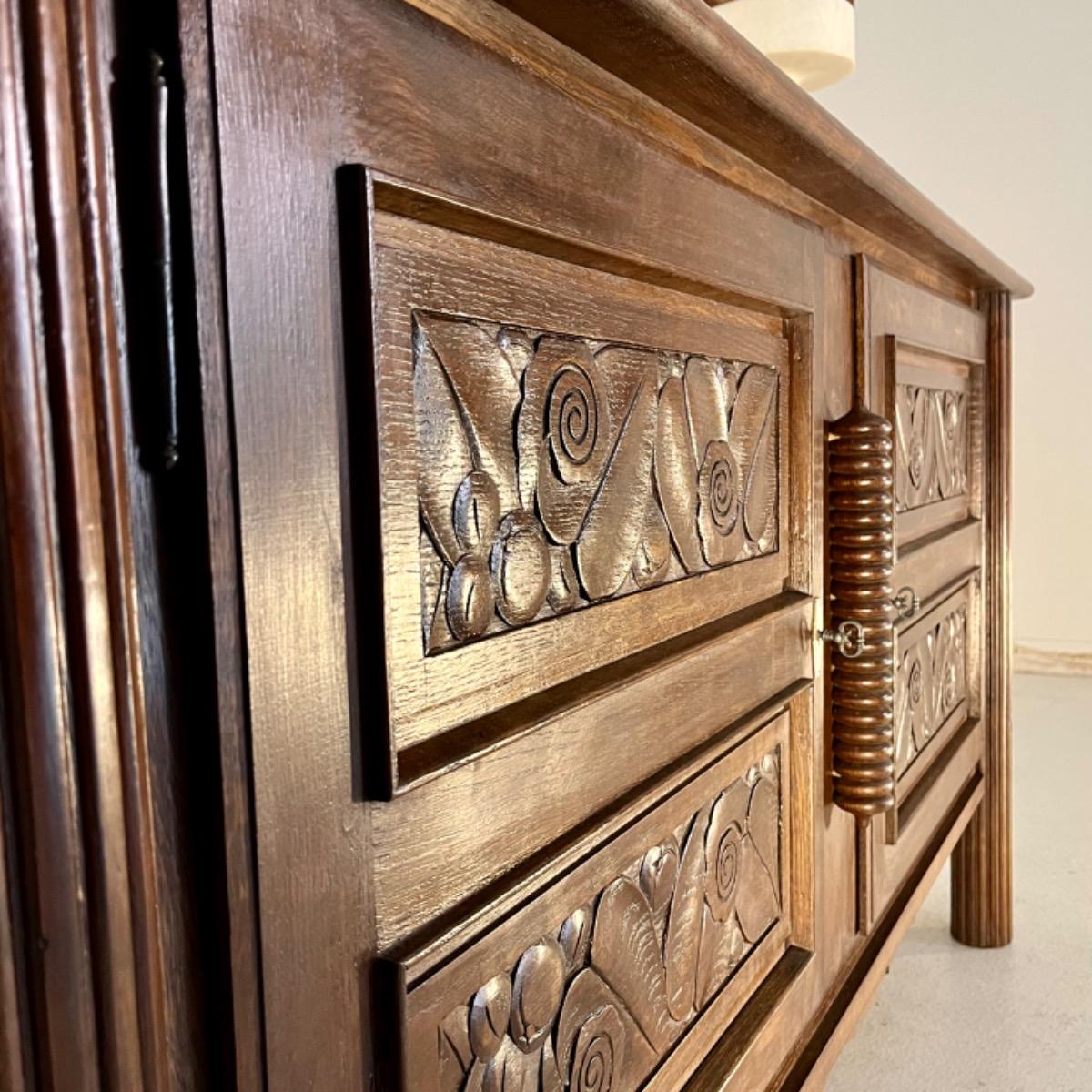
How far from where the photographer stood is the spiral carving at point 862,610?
723 mm

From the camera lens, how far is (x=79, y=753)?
250 millimetres

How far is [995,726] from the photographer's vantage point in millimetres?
1242

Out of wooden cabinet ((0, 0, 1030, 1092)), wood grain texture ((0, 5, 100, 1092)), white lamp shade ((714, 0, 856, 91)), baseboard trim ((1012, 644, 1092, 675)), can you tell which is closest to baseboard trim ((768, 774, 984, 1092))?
wooden cabinet ((0, 0, 1030, 1092))

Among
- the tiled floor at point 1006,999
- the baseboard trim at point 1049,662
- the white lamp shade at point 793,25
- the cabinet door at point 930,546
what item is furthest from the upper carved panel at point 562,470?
the baseboard trim at point 1049,662

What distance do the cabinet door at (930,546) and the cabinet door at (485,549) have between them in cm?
27

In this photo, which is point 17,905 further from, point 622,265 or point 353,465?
point 622,265

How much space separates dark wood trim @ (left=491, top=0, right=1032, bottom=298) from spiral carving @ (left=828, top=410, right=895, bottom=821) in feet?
0.48

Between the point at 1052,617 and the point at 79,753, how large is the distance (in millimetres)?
2913

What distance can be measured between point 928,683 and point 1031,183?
2203 millimetres

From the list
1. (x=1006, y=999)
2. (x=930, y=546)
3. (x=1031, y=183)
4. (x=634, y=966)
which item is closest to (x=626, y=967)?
(x=634, y=966)

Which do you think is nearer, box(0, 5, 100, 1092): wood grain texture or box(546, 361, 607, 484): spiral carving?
box(0, 5, 100, 1092): wood grain texture

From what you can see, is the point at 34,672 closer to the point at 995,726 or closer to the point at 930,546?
the point at 930,546

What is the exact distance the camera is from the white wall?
272 cm

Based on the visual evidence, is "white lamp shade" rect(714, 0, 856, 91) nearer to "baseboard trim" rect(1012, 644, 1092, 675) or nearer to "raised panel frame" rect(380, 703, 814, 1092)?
"raised panel frame" rect(380, 703, 814, 1092)
